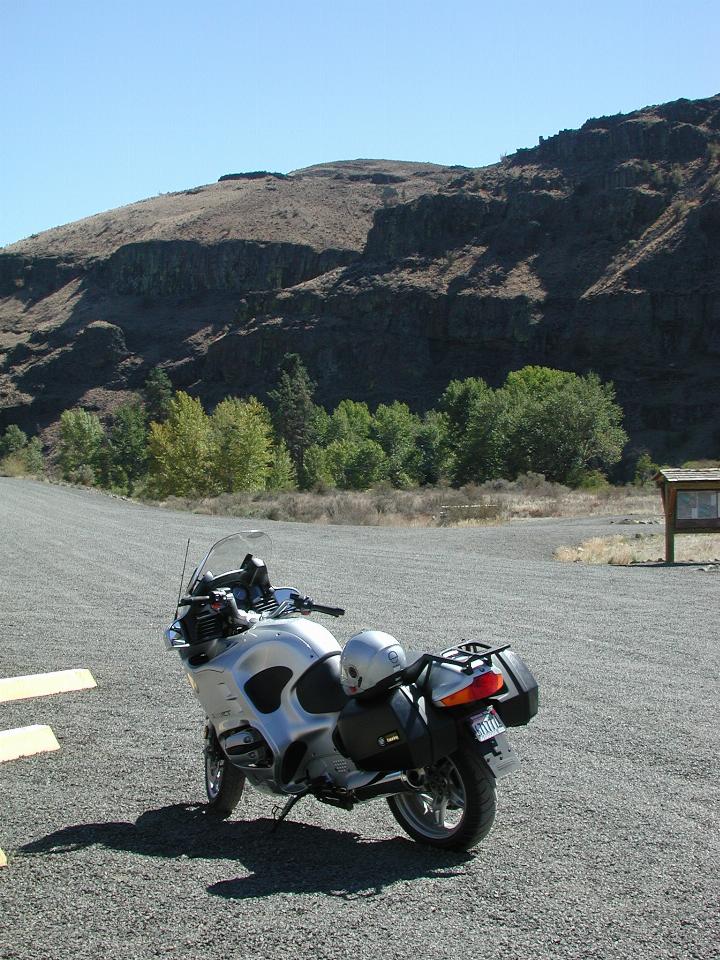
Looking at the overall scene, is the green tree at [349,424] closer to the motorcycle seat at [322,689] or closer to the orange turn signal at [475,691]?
the motorcycle seat at [322,689]

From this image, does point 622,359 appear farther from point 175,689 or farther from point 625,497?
point 175,689

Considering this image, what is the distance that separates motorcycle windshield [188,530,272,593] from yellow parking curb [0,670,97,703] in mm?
3432

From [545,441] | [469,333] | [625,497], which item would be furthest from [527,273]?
[625,497]

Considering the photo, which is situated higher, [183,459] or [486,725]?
[486,725]

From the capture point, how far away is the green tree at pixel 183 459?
72312 mm

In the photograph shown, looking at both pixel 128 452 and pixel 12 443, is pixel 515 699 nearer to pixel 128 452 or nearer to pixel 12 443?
pixel 128 452

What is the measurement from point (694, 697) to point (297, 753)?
181 inches

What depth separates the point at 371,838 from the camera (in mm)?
5086

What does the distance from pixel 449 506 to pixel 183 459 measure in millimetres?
32548

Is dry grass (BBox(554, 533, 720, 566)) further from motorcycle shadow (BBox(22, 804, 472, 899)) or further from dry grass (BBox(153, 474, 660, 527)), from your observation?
motorcycle shadow (BBox(22, 804, 472, 899))

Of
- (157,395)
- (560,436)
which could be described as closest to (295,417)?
(157,395)

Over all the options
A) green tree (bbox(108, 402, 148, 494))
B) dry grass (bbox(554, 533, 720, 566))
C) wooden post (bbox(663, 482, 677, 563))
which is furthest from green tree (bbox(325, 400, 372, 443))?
wooden post (bbox(663, 482, 677, 563))

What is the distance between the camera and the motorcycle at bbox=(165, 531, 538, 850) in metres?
4.57

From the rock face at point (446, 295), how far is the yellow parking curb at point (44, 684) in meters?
90.4
